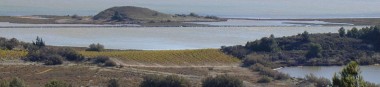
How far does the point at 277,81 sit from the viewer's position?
1341 inches

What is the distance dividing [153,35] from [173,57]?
18.9 metres

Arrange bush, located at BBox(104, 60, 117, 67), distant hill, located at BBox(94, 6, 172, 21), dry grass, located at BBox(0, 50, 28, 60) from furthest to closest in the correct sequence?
distant hill, located at BBox(94, 6, 172, 21) < dry grass, located at BBox(0, 50, 28, 60) < bush, located at BBox(104, 60, 117, 67)

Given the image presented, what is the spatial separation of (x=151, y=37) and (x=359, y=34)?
1543 centimetres

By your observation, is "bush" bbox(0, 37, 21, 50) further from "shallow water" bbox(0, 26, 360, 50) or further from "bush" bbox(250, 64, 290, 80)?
"bush" bbox(250, 64, 290, 80)

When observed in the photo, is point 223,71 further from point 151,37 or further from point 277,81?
point 151,37

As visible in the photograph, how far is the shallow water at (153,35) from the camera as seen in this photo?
52.8 meters

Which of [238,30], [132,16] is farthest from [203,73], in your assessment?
[132,16]

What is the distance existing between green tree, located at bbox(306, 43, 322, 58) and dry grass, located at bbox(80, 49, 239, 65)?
4350 mm

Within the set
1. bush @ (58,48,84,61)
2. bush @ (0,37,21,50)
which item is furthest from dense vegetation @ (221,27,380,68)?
bush @ (0,37,21,50)

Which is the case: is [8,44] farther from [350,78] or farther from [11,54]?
[350,78]

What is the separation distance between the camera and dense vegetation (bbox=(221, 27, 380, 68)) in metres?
43.2

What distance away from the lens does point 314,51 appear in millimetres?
45125

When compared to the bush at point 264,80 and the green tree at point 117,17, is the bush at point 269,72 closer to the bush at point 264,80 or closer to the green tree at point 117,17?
the bush at point 264,80

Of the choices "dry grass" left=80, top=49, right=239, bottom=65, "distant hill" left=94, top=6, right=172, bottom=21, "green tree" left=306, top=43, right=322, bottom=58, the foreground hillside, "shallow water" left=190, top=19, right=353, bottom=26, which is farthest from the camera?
"distant hill" left=94, top=6, right=172, bottom=21
